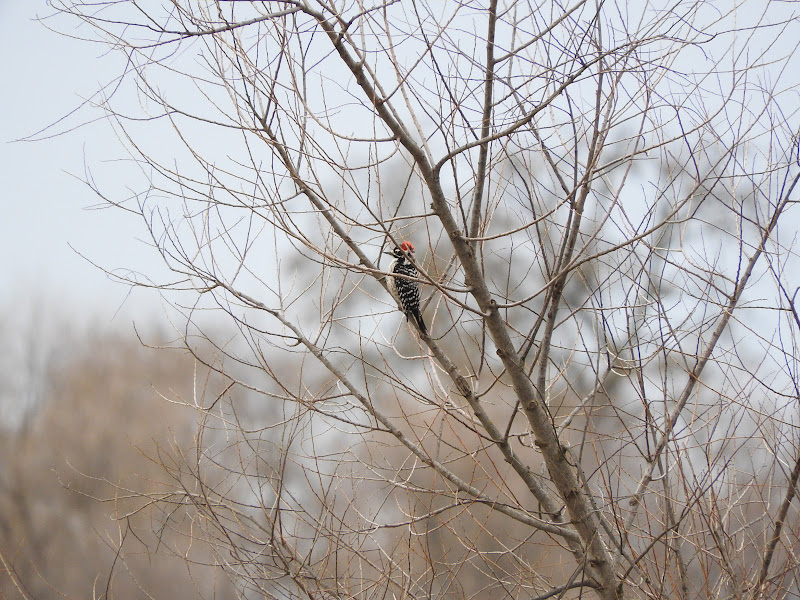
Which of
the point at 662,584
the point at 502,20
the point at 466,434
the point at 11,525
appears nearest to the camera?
the point at 662,584

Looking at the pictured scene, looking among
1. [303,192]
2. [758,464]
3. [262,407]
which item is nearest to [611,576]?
[758,464]

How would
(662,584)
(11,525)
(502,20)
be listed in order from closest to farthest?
(662,584) < (502,20) < (11,525)

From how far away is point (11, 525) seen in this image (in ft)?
30.7

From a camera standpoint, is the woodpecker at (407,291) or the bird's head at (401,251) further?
the woodpecker at (407,291)

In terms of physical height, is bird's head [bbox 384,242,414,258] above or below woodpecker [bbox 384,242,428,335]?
below

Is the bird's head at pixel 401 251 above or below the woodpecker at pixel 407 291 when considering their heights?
below

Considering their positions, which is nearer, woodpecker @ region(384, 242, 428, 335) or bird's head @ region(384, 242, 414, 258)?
bird's head @ region(384, 242, 414, 258)

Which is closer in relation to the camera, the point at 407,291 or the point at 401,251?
the point at 401,251

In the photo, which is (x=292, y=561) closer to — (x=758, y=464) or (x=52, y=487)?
(x=758, y=464)

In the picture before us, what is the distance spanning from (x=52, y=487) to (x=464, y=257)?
9196 mm

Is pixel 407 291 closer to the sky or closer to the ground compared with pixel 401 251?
closer to the sky

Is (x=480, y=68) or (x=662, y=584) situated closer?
(x=662, y=584)

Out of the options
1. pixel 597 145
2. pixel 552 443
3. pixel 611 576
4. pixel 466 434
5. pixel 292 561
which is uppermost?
pixel 466 434

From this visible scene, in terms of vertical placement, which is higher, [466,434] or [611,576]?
[466,434]
